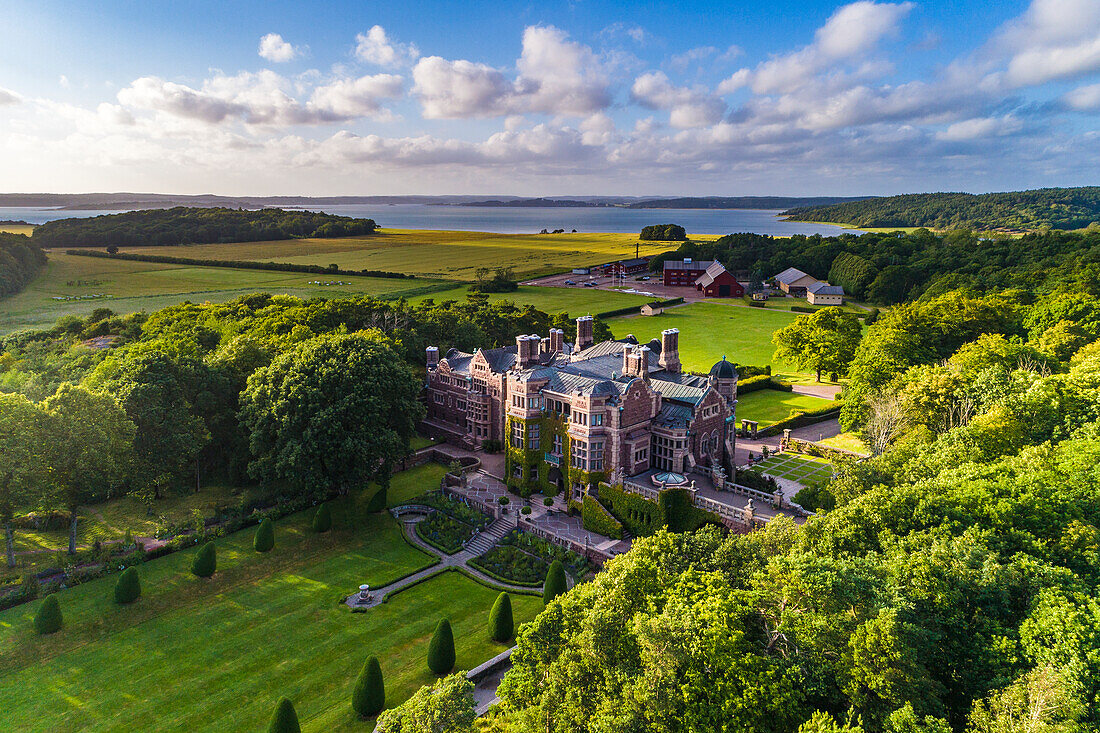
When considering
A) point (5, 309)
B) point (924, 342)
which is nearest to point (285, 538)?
point (924, 342)

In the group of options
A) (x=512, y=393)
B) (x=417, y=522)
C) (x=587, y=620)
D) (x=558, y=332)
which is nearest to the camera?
(x=587, y=620)

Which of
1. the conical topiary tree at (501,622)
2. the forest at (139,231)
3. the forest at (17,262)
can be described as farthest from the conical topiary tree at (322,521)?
the forest at (139,231)

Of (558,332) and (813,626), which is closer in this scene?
(813,626)

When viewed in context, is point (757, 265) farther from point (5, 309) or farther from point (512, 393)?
point (5, 309)

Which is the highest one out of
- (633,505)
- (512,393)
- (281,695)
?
(512,393)

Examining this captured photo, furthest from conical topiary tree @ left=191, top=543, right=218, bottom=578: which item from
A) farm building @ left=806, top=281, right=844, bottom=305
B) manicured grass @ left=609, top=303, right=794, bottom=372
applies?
farm building @ left=806, top=281, right=844, bottom=305

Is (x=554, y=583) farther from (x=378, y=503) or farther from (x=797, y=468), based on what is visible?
(x=797, y=468)

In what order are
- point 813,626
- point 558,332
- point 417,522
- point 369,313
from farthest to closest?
point 369,313, point 558,332, point 417,522, point 813,626

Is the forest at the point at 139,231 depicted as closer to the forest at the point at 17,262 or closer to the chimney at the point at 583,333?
the forest at the point at 17,262
